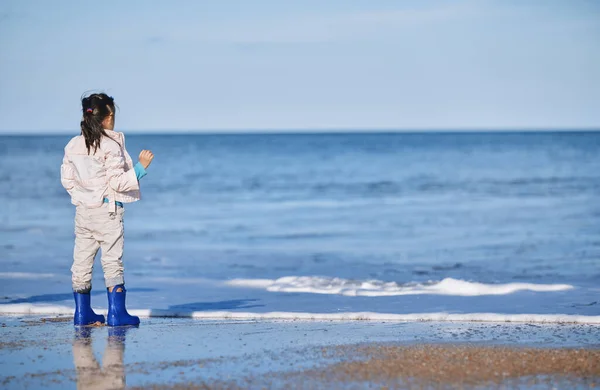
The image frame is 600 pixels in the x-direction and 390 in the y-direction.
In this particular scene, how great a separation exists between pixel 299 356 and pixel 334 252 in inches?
280

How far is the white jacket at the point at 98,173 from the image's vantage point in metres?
5.91

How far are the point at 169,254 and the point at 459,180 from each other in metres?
19.3

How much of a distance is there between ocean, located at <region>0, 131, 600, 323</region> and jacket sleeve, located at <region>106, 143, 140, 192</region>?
1725 millimetres

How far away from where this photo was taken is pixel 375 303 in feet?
27.1

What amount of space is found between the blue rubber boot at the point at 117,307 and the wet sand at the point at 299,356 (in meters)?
0.16

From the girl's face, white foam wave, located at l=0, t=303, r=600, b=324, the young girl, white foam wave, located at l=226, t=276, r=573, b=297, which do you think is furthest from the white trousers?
white foam wave, located at l=226, t=276, r=573, b=297

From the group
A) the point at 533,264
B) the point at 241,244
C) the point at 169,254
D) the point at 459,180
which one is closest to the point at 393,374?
the point at 533,264

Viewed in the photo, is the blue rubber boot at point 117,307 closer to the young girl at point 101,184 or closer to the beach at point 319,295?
the young girl at point 101,184

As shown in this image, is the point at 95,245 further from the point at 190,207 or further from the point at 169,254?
the point at 190,207

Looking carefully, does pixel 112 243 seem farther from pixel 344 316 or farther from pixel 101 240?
pixel 344 316

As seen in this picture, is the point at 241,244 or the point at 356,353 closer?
the point at 356,353

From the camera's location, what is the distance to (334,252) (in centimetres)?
1221

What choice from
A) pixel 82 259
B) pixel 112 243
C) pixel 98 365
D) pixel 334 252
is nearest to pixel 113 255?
pixel 112 243

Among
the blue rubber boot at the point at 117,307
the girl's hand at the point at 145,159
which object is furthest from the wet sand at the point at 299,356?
the girl's hand at the point at 145,159
